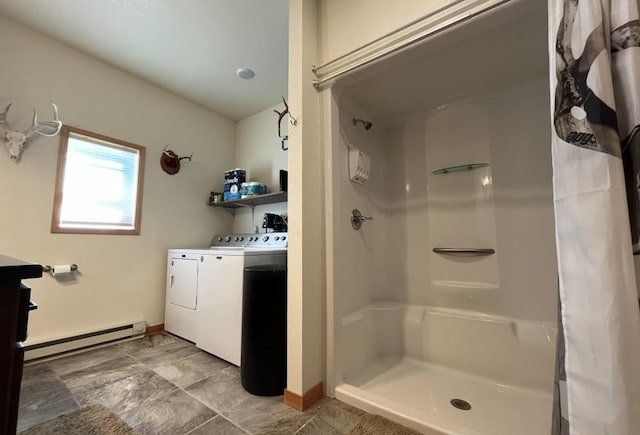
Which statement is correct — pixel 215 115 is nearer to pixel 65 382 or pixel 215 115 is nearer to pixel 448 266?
pixel 65 382

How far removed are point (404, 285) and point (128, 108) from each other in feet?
9.74

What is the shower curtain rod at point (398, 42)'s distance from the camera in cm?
110

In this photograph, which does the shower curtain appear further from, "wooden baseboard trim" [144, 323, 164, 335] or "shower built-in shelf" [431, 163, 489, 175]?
"wooden baseboard trim" [144, 323, 164, 335]

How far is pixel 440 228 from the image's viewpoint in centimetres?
205

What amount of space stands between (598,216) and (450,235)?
144cm

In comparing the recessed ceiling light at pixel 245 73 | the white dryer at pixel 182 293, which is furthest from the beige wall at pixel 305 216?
the white dryer at pixel 182 293

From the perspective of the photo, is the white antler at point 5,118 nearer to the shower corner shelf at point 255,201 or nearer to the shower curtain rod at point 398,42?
the shower corner shelf at point 255,201

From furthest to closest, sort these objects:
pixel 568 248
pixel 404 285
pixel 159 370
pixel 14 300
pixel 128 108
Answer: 1. pixel 128 108
2. pixel 404 285
3. pixel 159 370
4. pixel 568 248
5. pixel 14 300

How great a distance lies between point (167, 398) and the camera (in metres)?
1.40

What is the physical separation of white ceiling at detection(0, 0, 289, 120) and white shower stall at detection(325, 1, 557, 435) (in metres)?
0.89

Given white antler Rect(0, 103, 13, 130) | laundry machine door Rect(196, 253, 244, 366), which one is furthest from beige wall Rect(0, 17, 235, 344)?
laundry machine door Rect(196, 253, 244, 366)

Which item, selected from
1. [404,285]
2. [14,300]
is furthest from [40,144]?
[404,285]

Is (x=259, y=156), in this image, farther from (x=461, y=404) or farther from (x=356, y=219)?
(x=461, y=404)

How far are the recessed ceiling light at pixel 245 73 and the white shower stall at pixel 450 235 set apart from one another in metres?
1.13
